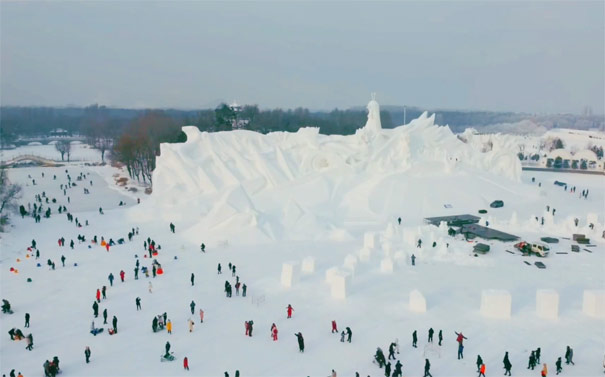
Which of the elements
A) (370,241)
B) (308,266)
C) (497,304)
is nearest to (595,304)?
(497,304)

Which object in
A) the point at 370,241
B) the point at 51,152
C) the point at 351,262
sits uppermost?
the point at 51,152

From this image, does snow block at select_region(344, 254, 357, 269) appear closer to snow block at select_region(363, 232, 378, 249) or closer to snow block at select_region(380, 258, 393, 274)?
snow block at select_region(380, 258, 393, 274)

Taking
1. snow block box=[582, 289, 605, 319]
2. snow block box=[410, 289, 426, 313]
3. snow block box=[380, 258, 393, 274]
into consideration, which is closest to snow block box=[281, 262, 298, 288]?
snow block box=[380, 258, 393, 274]

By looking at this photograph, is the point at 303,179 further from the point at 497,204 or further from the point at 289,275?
the point at 289,275

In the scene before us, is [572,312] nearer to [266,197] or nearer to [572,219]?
[572,219]

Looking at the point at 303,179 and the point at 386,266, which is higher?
the point at 303,179

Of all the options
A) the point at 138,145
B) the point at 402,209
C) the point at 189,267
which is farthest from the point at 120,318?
the point at 138,145
